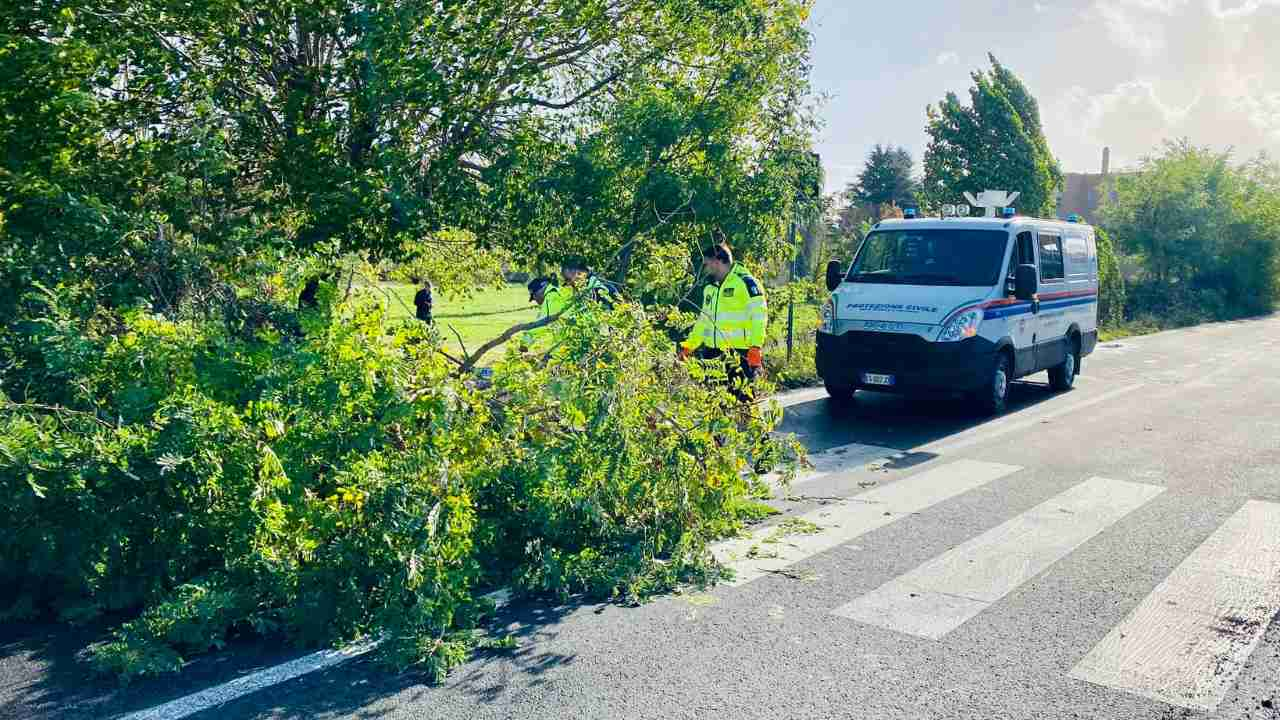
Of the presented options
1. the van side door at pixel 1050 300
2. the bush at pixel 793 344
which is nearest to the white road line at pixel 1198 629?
the van side door at pixel 1050 300

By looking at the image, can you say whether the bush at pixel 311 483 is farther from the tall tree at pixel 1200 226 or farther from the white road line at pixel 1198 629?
the tall tree at pixel 1200 226

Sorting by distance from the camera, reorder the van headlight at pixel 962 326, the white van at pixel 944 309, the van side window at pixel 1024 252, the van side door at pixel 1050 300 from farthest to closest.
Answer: the van side door at pixel 1050 300, the van side window at pixel 1024 252, the white van at pixel 944 309, the van headlight at pixel 962 326

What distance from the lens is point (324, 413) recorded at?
193 inches

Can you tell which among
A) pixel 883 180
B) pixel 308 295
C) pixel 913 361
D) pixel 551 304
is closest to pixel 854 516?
pixel 551 304

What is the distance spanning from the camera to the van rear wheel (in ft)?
38.9

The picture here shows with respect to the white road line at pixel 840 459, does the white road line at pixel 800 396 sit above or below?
above

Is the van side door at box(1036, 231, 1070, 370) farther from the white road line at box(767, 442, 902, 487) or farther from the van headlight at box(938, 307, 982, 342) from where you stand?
the white road line at box(767, 442, 902, 487)

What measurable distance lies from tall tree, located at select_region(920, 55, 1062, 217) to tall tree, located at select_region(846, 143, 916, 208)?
32.6 m

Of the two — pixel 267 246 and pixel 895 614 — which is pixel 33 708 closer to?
pixel 267 246

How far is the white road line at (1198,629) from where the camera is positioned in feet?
14.1

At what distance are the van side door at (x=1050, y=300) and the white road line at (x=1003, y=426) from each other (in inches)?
28.2

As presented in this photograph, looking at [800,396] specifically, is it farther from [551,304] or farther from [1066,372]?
[551,304]

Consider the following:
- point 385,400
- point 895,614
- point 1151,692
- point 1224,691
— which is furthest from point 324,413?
point 1224,691

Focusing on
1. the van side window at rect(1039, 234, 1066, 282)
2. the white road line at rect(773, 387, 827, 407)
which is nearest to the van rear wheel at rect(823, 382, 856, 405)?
the white road line at rect(773, 387, 827, 407)
